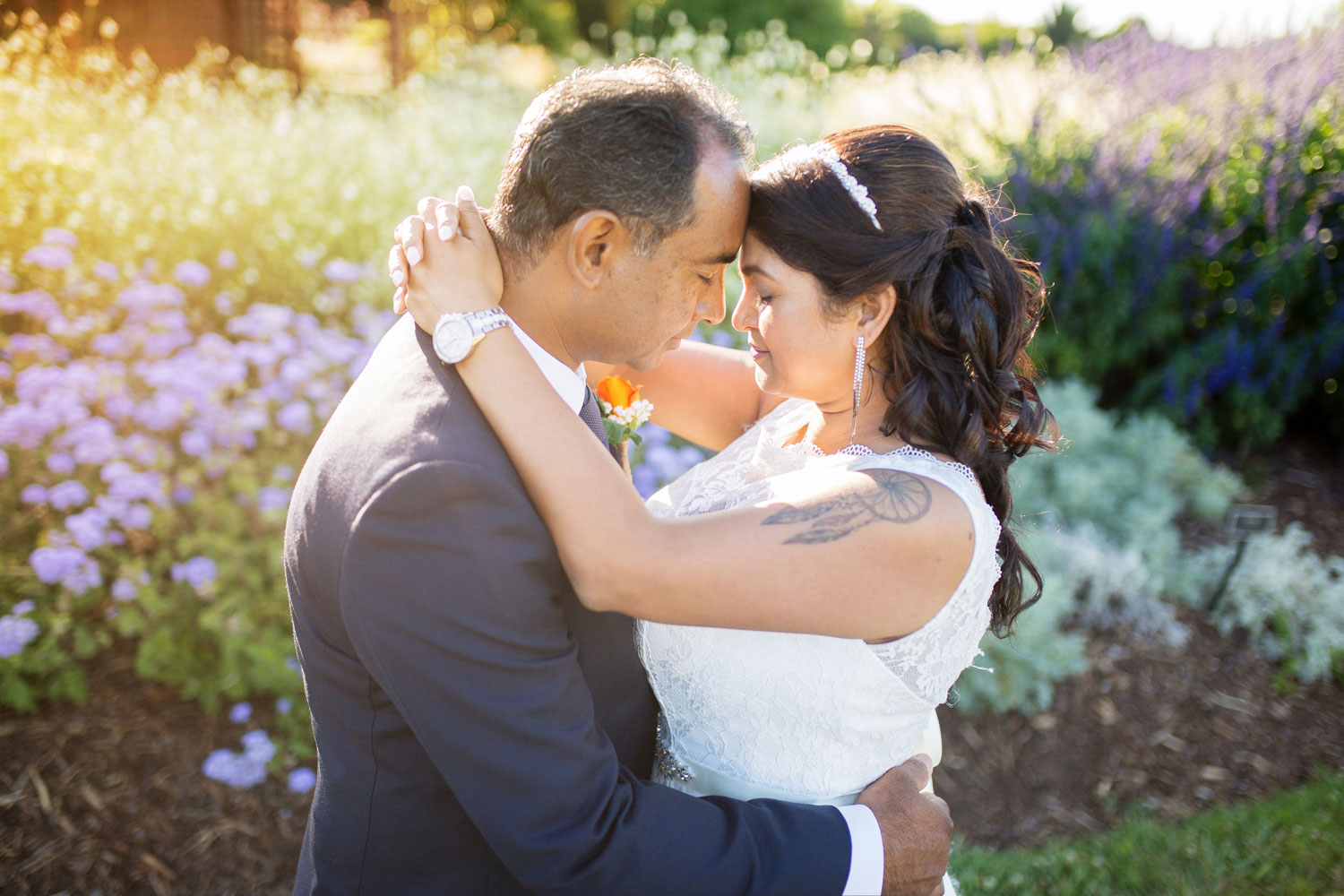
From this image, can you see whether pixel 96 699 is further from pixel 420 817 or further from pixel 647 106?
pixel 647 106

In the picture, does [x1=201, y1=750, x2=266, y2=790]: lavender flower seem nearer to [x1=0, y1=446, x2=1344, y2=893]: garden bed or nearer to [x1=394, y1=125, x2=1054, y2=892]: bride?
[x1=0, y1=446, x2=1344, y2=893]: garden bed

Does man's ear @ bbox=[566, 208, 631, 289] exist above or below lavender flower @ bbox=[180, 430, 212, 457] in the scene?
above

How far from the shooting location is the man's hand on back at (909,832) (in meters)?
1.76

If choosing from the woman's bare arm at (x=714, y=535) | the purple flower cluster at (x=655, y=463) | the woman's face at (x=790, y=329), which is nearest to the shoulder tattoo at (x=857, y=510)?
the woman's bare arm at (x=714, y=535)

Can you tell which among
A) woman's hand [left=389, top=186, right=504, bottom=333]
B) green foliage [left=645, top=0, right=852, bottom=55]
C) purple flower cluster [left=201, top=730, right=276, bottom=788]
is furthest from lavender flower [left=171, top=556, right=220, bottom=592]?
green foliage [left=645, top=0, right=852, bottom=55]

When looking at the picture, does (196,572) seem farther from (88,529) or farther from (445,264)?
(445,264)

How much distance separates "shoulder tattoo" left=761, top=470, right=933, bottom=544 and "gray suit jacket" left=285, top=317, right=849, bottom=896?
46 cm

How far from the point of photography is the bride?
1.59m

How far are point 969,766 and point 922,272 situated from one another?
2.64 meters

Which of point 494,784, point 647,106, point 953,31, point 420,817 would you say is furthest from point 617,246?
point 953,31

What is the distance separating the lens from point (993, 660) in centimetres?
401

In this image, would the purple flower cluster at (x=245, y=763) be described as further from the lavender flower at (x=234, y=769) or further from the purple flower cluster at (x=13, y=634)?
the purple flower cluster at (x=13, y=634)

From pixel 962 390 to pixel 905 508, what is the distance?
463mm

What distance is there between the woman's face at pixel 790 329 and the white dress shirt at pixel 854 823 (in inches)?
17.1
